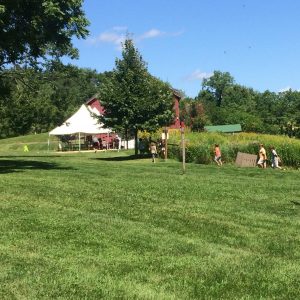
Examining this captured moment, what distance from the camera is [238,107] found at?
133 metres

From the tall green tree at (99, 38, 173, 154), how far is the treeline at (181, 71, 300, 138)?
52494 mm

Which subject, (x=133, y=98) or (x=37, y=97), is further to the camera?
(x=37, y=97)

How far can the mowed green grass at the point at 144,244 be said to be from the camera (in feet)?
20.6

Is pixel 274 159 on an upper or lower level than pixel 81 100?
lower

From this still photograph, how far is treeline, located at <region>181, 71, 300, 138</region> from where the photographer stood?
3708 inches

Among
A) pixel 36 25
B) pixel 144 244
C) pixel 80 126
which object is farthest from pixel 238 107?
pixel 144 244

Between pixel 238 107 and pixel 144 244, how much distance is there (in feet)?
416

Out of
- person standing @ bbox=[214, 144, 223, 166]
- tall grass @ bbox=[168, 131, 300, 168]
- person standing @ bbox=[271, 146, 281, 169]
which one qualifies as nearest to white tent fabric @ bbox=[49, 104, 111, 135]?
tall grass @ bbox=[168, 131, 300, 168]

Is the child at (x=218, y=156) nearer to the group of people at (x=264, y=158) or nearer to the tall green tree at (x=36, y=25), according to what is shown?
the group of people at (x=264, y=158)

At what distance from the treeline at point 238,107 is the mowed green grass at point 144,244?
249ft

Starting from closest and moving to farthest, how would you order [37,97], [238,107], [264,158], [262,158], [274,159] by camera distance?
[274,159]
[262,158]
[264,158]
[37,97]
[238,107]

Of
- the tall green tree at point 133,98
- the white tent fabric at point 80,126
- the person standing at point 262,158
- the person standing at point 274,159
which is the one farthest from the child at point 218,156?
the white tent fabric at point 80,126

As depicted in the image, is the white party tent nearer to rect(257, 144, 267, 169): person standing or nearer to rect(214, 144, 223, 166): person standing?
rect(214, 144, 223, 166): person standing

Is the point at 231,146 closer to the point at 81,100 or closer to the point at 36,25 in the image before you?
the point at 36,25
